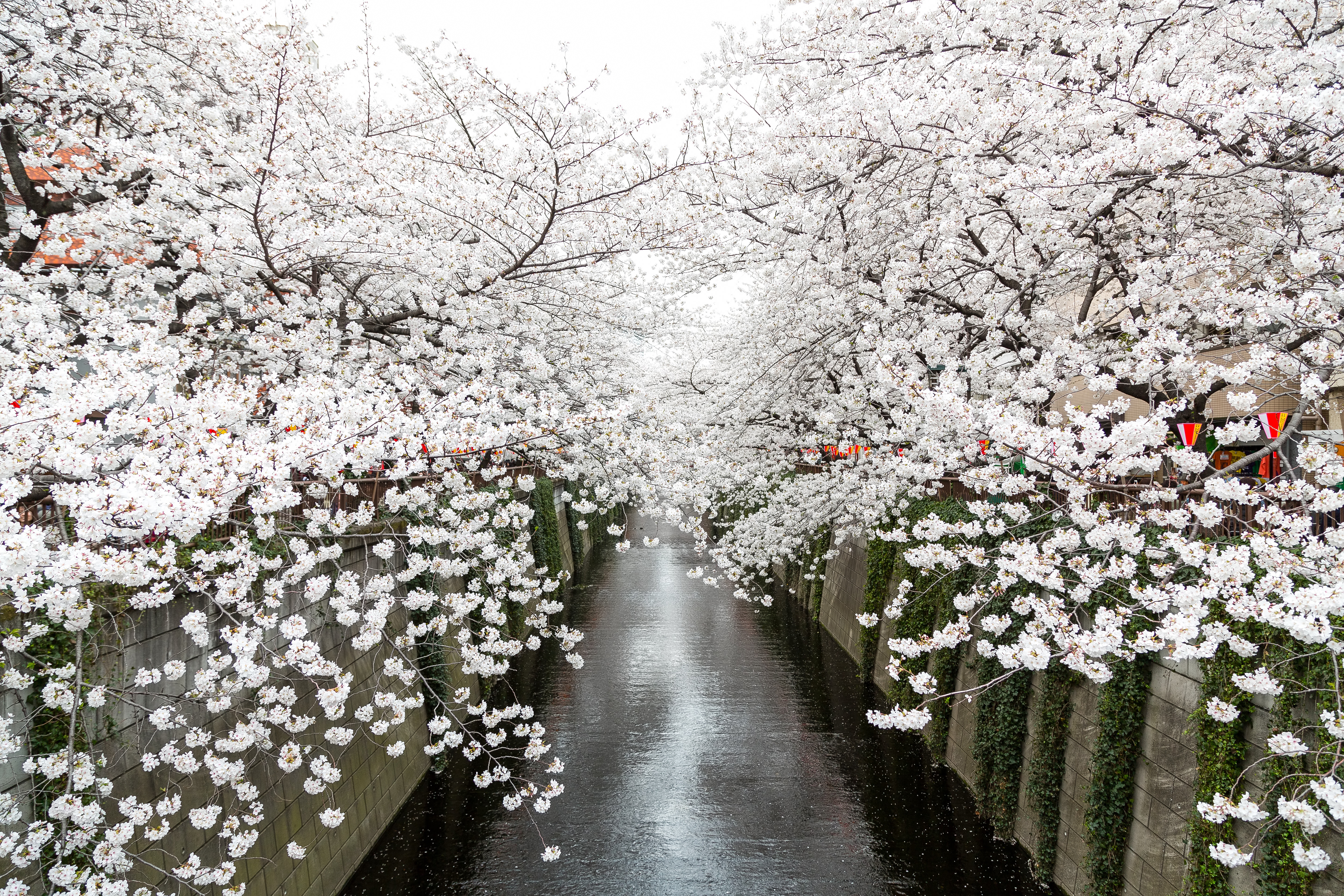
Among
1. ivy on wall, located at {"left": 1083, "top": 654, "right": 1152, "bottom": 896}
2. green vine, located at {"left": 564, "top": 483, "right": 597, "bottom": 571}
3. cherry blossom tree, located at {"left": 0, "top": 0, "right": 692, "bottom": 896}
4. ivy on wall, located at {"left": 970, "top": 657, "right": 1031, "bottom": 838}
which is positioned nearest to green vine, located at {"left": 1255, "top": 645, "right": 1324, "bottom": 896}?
ivy on wall, located at {"left": 1083, "top": 654, "right": 1152, "bottom": 896}

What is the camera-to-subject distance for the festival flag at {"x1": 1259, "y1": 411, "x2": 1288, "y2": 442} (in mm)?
9570

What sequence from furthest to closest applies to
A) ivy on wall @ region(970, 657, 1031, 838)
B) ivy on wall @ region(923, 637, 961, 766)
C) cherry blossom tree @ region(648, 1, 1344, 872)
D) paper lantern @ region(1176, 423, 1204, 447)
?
1. ivy on wall @ region(923, 637, 961, 766)
2. ivy on wall @ region(970, 657, 1031, 838)
3. paper lantern @ region(1176, 423, 1204, 447)
4. cherry blossom tree @ region(648, 1, 1344, 872)

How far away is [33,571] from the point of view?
136 inches

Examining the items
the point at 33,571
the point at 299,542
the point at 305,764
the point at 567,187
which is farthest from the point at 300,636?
the point at 567,187

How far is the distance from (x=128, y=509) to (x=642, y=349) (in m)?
20.1

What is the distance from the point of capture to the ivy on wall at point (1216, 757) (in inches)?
198

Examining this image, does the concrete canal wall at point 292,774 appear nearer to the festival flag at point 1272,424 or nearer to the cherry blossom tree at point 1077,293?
the cherry blossom tree at point 1077,293

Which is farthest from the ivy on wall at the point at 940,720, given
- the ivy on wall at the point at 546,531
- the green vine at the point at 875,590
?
the ivy on wall at the point at 546,531

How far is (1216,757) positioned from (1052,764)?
266 cm

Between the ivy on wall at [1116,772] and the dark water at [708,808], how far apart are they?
1478 mm

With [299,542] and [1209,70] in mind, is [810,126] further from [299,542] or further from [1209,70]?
[299,542]

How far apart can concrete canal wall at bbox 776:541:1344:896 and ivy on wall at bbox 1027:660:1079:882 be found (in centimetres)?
6

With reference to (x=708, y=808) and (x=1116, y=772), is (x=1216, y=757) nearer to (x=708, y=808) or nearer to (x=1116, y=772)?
(x=1116, y=772)

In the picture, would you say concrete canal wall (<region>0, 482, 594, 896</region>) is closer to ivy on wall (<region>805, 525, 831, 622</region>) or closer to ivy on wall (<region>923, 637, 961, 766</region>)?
ivy on wall (<region>923, 637, 961, 766</region>)
